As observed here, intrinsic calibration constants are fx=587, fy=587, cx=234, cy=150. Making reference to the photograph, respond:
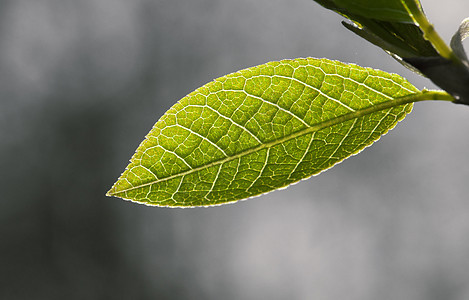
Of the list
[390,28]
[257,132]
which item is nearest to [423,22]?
[390,28]

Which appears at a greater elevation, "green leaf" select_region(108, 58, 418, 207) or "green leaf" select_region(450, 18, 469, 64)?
"green leaf" select_region(450, 18, 469, 64)

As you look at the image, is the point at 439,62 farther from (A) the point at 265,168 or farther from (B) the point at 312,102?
(A) the point at 265,168

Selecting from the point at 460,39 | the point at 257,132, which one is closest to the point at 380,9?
the point at 460,39

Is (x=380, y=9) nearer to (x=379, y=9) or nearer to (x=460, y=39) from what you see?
(x=379, y=9)

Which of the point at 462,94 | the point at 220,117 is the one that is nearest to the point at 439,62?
the point at 462,94

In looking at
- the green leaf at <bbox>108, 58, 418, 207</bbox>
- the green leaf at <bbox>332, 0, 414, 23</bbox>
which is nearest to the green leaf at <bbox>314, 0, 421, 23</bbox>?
the green leaf at <bbox>332, 0, 414, 23</bbox>

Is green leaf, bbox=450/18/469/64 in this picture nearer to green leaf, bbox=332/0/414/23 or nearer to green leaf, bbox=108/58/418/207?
green leaf, bbox=332/0/414/23

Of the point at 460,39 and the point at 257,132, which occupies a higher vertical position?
the point at 460,39

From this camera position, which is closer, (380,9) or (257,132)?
(380,9)

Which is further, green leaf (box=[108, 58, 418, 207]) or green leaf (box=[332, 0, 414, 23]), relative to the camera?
green leaf (box=[108, 58, 418, 207])
